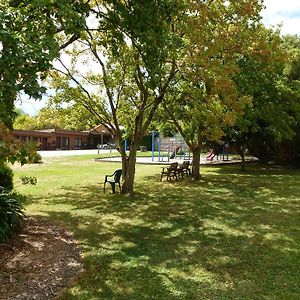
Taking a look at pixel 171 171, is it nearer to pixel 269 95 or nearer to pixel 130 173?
pixel 130 173

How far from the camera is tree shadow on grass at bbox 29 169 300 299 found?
4.54m

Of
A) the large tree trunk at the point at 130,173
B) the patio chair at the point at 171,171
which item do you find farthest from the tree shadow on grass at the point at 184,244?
the patio chair at the point at 171,171

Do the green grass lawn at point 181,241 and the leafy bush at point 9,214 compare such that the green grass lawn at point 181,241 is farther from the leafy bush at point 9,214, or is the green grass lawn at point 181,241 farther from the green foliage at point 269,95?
the green foliage at point 269,95

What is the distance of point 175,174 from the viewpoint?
16.4 metres

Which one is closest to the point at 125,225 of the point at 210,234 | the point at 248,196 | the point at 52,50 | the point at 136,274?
the point at 210,234

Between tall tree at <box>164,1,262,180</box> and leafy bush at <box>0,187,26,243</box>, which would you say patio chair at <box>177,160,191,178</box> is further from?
leafy bush at <box>0,187,26,243</box>

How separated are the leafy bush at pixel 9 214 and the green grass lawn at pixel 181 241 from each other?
1.08m

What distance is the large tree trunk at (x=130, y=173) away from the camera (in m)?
11.8

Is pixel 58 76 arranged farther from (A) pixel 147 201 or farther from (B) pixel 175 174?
(B) pixel 175 174

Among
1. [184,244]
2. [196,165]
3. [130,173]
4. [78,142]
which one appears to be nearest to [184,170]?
[196,165]

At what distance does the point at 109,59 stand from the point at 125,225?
5.99m

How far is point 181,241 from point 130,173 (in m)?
5.47

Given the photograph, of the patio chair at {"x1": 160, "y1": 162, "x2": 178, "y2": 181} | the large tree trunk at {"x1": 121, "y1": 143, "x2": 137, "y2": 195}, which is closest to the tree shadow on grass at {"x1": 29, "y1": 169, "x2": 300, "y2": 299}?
the large tree trunk at {"x1": 121, "y1": 143, "x2": 137, "y2": 195}

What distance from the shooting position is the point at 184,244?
6434 mm
